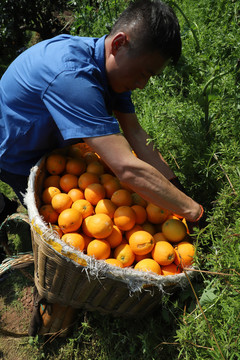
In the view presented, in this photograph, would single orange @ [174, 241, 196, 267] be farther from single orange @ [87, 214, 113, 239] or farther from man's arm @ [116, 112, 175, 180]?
man's arm @ [116, 112, 175, 180]

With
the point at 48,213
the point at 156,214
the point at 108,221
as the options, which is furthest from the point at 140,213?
the point at 48,213

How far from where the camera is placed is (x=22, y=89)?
1841 millimetres

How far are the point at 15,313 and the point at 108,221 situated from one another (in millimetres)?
1714

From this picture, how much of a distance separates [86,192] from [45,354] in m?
1.61

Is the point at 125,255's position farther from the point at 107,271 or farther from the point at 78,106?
the point at 78,106

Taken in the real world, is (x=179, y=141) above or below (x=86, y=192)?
below

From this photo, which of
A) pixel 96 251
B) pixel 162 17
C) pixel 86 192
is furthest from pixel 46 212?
pixel 162 17

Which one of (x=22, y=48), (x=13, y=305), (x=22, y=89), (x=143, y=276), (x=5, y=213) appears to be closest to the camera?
(x=143, y=276)

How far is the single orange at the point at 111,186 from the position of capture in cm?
212

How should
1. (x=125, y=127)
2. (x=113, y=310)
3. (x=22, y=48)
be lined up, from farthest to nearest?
1. (x=22, y=48)
2. (x=125, y=127)
3. (x=113, y=310)

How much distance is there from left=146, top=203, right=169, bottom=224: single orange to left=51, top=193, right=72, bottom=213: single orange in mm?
596

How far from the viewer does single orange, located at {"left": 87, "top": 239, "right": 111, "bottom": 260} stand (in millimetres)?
1717

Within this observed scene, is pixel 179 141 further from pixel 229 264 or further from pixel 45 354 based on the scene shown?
pixel 45 354

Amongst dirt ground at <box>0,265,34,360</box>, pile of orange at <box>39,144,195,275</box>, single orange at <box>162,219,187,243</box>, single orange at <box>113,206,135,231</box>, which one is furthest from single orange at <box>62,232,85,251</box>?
dirt ground at <box>0,265,34,360</box>
